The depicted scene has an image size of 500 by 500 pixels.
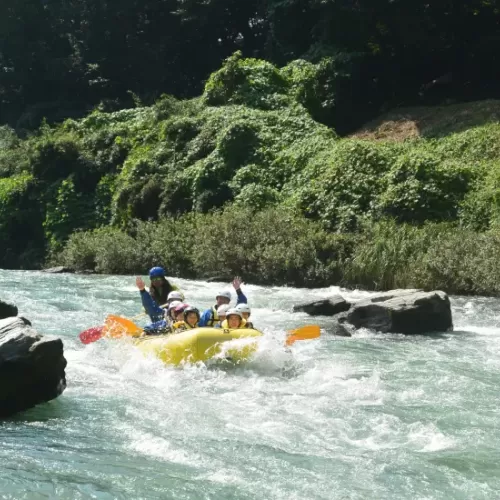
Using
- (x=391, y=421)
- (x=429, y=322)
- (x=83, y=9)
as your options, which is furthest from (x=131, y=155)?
(x=391, y=421)

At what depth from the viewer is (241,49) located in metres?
39.0

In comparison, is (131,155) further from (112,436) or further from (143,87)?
(112,436)

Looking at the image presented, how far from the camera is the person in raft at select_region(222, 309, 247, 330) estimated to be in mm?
10133

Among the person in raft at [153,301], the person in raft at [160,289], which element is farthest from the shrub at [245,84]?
the person in raft at [153,301]

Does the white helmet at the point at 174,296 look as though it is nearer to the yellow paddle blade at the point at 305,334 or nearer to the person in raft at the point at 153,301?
the person in raft at the point at 153,301

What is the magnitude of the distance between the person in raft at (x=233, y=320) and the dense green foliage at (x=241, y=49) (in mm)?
19827

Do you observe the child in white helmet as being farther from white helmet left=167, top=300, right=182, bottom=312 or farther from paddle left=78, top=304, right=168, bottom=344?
paddle left=78, top=304, right=168, bottom=344

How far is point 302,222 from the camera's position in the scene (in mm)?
20328

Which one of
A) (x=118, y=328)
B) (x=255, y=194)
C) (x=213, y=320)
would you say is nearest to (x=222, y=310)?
(x=213, y=320)

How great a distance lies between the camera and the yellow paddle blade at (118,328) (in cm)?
1085

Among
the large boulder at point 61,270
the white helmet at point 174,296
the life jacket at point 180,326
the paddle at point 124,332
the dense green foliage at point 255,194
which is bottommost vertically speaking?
the large boulder at point 61,270

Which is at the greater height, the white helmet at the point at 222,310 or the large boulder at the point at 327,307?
the white helmet at the point at 222,310

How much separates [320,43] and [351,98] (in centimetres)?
256

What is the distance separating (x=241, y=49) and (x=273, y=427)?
33223mm
